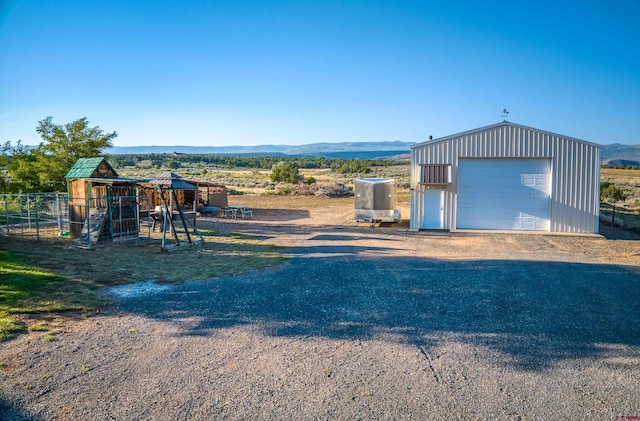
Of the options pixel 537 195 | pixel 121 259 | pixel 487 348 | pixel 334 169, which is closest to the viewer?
pixel 487 348

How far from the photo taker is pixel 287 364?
5527 millimetres

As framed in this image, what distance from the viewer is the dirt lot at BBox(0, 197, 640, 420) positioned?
4.58 meters

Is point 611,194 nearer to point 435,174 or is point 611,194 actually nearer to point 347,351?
point 435,174

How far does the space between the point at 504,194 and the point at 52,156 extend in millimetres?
19961

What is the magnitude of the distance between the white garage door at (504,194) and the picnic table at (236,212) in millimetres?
11546

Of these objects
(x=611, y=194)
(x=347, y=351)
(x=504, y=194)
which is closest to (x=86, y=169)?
(x=347, y=351)

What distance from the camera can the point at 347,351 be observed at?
592 cm

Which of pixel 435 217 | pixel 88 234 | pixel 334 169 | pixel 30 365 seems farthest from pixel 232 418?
pixel 334 169

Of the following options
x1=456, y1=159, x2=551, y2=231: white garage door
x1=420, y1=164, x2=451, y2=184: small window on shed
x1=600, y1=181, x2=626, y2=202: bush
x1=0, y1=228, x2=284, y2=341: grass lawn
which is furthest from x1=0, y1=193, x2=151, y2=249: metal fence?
x1=600, y1=181, x2=626, y2=202: bush

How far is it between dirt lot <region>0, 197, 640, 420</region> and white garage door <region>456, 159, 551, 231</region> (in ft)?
27.1

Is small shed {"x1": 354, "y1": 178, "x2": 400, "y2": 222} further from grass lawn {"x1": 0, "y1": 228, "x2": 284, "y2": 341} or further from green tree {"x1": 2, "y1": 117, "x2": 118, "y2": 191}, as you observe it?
green tree {"x1": 2, "y1": 117, "x2": 118, "y2": 191}

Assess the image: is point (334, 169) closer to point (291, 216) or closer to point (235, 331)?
point (291, 216)

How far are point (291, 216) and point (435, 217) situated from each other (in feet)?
31.0

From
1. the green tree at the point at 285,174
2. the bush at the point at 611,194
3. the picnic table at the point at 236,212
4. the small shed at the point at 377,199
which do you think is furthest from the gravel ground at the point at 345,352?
the green tree at the point at 285,174
